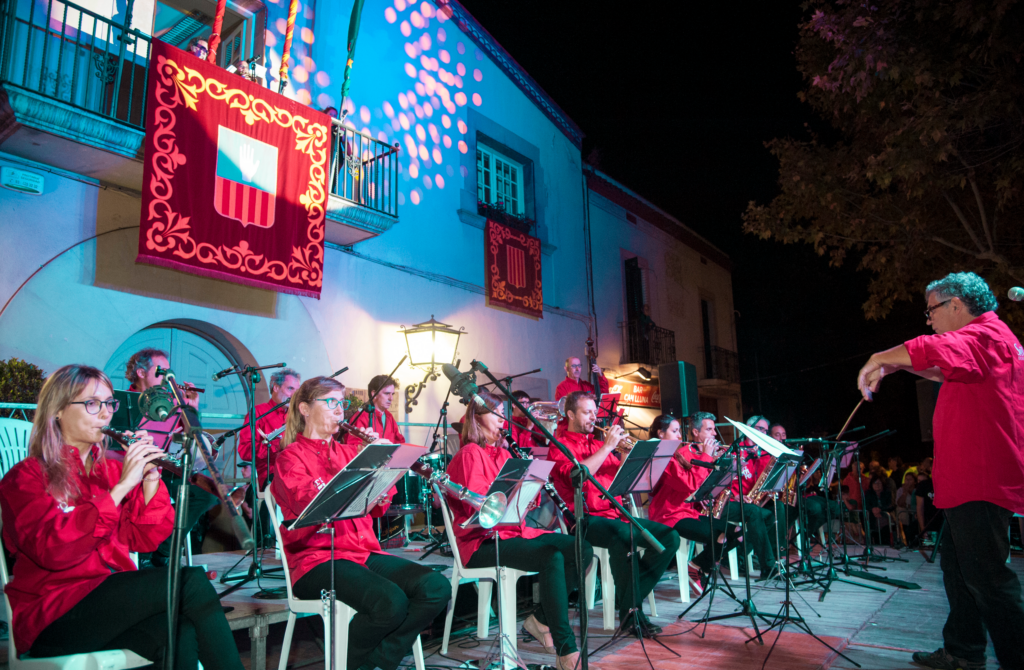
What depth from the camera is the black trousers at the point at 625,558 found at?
466 cm

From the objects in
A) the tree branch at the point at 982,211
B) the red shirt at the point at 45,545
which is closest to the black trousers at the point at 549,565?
the red shirt at the point at 45,545

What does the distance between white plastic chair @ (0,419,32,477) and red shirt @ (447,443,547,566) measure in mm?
2289

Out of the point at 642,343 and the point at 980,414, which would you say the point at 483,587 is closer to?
the point at 980,414

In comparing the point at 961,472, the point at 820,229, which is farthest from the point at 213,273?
the point at 820,229

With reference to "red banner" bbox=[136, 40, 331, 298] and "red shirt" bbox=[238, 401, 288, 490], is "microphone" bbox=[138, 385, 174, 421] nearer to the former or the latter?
"red shirt" bbox=[238, 401, 288, 490]

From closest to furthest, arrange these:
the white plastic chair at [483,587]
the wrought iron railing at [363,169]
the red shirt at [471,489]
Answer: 1. the white plastic chair at [483,587]
2. the red shirt at [471,489]
3. the wrought iron railing at [363,169]

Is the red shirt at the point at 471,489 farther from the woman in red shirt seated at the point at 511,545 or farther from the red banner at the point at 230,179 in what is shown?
the red banner at the point at 230,179

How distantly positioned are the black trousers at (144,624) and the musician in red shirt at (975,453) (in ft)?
9.32

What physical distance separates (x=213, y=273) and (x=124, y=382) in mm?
1361

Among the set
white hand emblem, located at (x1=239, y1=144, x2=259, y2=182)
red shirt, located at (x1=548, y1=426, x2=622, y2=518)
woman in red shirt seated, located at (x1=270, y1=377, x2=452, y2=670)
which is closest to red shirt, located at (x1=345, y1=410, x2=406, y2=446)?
red shirt, located at (x1=548, y1=426, x2=622, y2=518)

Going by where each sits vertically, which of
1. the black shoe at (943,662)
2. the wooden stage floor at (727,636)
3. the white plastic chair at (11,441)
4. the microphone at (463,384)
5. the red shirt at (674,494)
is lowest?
the wooden stage floor at (727,636)

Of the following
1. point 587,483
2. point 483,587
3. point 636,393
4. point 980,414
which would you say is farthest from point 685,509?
point 636,393

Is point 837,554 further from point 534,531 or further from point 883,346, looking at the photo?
point 883,346

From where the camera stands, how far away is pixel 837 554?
8883 mm
